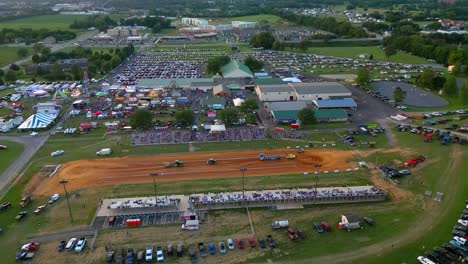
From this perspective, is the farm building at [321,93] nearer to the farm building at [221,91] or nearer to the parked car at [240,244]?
the farm building at [221,91]

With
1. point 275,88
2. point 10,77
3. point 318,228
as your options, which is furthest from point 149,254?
point 10,77

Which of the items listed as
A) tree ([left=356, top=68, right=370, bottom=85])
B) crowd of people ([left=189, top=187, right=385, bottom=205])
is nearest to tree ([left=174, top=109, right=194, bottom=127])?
crowd of people ([left=189, top=187, right=385, bottom=205])

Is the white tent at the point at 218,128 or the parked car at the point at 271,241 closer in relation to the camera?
the parked car at the point at 271,241

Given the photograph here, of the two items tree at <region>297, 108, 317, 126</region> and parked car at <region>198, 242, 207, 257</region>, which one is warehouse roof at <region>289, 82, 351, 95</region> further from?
parked car at <region>198, 242, 207, 257</region>

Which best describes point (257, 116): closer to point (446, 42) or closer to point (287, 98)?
point (287, 98)

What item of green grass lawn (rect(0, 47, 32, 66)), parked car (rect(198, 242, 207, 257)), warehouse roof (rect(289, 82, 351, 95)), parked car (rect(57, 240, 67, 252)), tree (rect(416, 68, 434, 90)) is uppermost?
tree (rect(416, 68, 434, 90))

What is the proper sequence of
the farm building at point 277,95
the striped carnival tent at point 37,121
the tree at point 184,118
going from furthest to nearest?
the farm building at point 277,95 → the striped carnival tent at point 37,121 → the tree at point 184,118

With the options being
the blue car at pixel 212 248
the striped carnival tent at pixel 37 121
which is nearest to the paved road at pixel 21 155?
the striped carnival tent at pixel 37 121

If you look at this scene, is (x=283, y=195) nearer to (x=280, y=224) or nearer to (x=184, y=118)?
(x=280, y=224)
